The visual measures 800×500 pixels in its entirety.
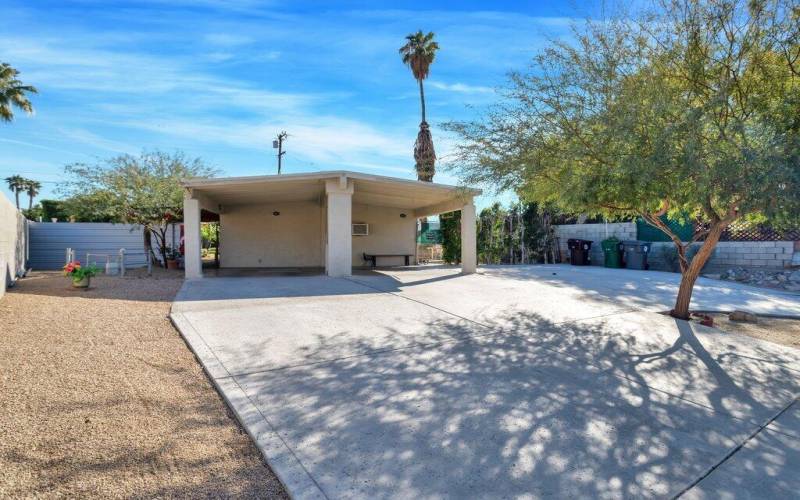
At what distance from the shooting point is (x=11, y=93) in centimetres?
2045

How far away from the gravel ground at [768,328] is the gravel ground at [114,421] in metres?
6.82

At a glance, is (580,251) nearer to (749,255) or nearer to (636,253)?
(636,253)

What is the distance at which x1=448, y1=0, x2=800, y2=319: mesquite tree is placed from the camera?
14.6 ft

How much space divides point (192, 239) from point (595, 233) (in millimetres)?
14757

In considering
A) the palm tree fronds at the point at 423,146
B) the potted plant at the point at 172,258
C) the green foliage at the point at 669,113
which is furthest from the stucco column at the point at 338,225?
the palm tree fronds at the point at 423,146

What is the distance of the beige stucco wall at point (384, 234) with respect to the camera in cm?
1645

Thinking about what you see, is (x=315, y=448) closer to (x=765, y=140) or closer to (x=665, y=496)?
(x=665, y=496)

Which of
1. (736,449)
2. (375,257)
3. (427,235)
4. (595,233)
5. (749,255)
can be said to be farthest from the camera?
(427,235)

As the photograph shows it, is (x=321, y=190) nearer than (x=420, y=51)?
Yes

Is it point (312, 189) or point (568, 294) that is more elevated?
point (312, 189)

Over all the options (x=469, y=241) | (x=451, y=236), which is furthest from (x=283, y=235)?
(x=469, y=241)

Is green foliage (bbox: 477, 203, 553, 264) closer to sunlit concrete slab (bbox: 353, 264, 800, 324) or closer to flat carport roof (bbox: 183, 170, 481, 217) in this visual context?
flat carport roof (bbox: 183, 170, 481, 217)

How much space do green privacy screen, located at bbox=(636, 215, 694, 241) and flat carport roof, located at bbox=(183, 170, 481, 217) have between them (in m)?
7.62

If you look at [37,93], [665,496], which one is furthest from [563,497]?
[37,93]
